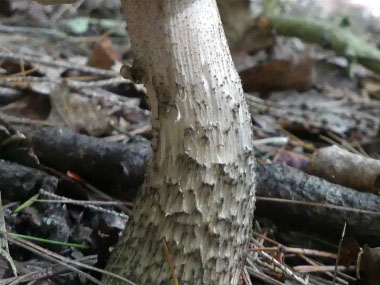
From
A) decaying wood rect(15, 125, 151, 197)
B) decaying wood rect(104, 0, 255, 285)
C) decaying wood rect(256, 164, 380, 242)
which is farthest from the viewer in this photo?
decaying wood rect(15, 125, 151, 197)

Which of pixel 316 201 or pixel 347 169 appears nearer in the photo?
pixel 316 201

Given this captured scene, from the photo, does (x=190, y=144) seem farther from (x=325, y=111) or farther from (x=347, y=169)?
(x=325, y=111)

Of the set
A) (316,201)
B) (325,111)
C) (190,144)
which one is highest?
(325,111)

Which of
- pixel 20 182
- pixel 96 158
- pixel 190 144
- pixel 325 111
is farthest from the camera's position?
pixel 325 111

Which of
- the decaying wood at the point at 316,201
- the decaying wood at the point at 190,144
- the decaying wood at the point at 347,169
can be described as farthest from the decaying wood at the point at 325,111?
the decaying wood at the point at 190,144

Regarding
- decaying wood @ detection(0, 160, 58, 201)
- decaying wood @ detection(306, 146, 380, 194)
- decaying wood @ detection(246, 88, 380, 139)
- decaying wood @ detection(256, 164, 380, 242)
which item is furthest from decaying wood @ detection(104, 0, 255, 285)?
decaying wood @ detection(246, 88, 380, 139)

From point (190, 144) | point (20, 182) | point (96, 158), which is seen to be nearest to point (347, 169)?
point (190, 144)

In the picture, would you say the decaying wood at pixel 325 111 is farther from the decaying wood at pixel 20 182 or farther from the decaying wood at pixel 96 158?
the decaying wood at pixel 20 182

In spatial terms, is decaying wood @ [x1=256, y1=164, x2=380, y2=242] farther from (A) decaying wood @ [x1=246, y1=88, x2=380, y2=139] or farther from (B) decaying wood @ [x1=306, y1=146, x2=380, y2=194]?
(A) decaying wood @ [x1=246, y1=88, x2=380, y2=139]
